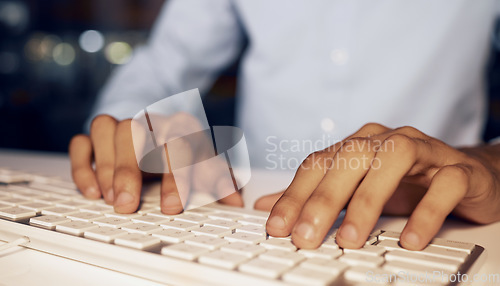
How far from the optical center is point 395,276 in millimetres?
283

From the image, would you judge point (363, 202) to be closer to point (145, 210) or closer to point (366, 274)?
point (366, 274)

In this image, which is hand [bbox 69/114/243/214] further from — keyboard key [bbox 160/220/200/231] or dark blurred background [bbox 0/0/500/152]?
dark blurred background [bbox 0/0/500/152]

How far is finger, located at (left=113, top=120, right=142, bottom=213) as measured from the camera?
0.45 meters

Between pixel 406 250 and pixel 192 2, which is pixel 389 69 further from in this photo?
pixel 406 250

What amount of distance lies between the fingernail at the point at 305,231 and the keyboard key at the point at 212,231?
68mm

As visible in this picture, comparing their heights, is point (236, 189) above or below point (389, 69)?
below

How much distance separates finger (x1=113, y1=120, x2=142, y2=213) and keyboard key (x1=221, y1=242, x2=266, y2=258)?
163mm

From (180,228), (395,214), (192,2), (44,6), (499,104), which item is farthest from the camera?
(44,6)

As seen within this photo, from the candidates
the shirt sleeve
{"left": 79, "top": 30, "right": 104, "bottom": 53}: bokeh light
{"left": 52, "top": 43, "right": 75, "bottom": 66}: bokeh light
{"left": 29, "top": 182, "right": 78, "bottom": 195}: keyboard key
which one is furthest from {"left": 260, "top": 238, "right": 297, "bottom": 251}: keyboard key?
{"left": 52, "top": 43, "right": 75, "bottom": 66}: bokeh light

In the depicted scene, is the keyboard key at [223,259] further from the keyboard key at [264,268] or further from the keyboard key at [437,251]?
the keyboard key at [437,251]

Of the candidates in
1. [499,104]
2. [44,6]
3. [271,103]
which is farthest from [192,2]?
[44,6]

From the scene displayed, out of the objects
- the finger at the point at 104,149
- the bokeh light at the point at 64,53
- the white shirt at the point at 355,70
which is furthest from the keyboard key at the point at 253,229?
the bokeh light at the point at 64,53

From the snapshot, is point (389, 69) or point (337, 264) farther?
point (389, 69)

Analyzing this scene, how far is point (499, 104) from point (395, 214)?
7.41 feet
